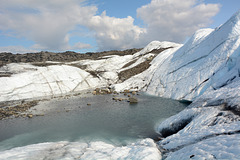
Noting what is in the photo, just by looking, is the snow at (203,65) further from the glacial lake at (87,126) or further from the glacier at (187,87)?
the glacial lake at (87,126)

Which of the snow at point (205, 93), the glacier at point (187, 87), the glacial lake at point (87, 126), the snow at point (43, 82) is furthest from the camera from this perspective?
the snow at point (43, 82)

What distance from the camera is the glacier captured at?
8828mm

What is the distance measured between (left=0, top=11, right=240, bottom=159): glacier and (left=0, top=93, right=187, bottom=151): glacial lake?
2662mm

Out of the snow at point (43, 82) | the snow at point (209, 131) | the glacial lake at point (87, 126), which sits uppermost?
the snow at point (43, 82)

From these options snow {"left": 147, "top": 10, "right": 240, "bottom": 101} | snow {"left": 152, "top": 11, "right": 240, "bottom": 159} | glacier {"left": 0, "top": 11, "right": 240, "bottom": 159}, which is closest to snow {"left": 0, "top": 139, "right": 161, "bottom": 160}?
glacier {"left": 0, "top": 11, "right": 240, "bottom": 159}

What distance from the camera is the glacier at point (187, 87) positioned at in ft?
29.0

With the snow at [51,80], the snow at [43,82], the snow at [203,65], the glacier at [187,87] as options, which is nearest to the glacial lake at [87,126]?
the glacier at [187,87]

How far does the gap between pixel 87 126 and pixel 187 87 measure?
18277mm

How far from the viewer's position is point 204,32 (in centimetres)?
3444

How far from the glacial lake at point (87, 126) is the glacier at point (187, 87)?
2662mm

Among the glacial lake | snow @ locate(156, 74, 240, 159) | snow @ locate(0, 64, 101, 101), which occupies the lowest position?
the glacial lake

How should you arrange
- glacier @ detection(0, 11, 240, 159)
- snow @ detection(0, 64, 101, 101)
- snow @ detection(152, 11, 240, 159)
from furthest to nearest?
snow @ detection(0, 64, 101, 101) < glacier @ detection(0, 11, 240, 159) < snow @ detection(152, 11, 240, 159)

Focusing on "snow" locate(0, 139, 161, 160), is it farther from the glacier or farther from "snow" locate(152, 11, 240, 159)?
"snow" locate(152, 11, 240, 159)

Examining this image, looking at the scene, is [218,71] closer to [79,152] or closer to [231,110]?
[231,110]
